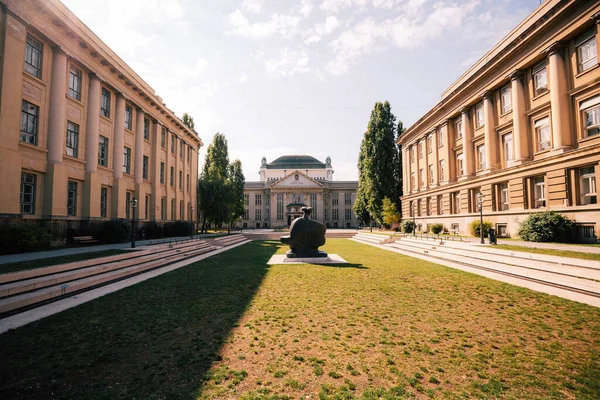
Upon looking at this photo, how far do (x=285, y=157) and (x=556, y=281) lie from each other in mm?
94735

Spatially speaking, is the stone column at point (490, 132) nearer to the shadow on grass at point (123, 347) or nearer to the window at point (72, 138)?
the shadow on grass at point (123, 347)

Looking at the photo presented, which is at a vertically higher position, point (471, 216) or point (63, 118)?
point (63, 118)

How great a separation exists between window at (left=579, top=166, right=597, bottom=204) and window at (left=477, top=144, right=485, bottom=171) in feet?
31.1

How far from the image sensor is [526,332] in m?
5.29

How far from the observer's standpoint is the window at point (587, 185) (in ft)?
52.3

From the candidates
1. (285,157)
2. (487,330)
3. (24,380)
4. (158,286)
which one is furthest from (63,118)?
(285,157)

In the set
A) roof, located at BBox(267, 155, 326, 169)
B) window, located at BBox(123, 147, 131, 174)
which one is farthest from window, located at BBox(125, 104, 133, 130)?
roof, located at BBox(267, 155, 326, 169)

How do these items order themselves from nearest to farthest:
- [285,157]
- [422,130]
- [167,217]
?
[167,217]
[422,130]
[285,157]

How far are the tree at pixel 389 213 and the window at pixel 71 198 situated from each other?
35.3 meters

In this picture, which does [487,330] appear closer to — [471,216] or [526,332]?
[526,332]

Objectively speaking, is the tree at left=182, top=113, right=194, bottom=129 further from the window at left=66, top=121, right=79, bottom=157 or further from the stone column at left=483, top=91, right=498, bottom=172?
the stone column at left=483, top=91, right=498, bottom=172

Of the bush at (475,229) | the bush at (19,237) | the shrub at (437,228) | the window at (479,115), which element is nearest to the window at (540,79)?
the window at (479,115)

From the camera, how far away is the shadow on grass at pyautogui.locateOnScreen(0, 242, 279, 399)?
3.49 metres

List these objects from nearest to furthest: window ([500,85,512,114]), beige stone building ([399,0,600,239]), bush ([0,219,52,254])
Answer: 1. bush ([0,219,52,254])
2. beige stone building ([399,0,600,239])
3. window ([500,85,512,114])
